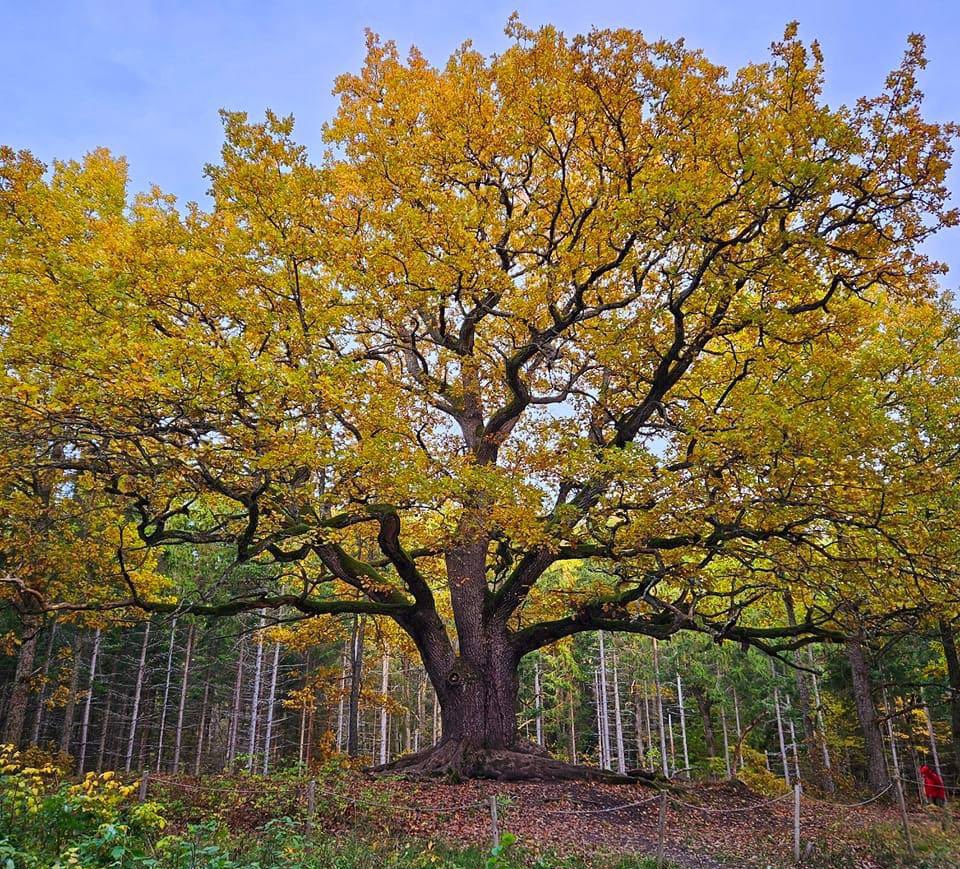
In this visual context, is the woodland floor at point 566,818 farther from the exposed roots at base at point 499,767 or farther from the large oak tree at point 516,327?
the large oak tree at point 516,327

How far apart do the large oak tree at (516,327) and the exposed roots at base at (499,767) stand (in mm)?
71

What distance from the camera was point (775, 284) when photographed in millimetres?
7617

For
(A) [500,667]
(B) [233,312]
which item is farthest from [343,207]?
(A) [500,667]

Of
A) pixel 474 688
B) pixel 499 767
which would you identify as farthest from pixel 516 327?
pixel 499 767

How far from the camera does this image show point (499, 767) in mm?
9766

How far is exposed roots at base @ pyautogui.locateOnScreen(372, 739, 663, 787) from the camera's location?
9695mm

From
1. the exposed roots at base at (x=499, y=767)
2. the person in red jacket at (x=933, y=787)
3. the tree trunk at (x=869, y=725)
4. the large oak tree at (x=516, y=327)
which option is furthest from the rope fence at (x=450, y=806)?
the tree trunk at (x=869, y=725)

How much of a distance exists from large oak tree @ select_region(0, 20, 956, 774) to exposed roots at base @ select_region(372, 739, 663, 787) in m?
0.07

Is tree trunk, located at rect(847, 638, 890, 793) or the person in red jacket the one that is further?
tree trunk, located at rect(847, 638, 890, 793)

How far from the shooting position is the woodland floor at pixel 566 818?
23.9 ft

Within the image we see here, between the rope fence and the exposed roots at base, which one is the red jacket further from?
the exposed roots at base

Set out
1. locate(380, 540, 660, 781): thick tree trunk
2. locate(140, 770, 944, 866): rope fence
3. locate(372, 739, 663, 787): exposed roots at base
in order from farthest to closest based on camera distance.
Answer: locate(380, 540, 660, 781): thick tree trunk < locate(372, 739, 663, 787): exposed roots at base < locate(140, 770, 944, 866): rope fence

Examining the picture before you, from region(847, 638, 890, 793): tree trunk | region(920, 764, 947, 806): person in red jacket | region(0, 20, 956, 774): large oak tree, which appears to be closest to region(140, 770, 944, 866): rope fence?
region(0, 20, 956, 774): large oak tree

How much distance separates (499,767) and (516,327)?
7.31 meters
